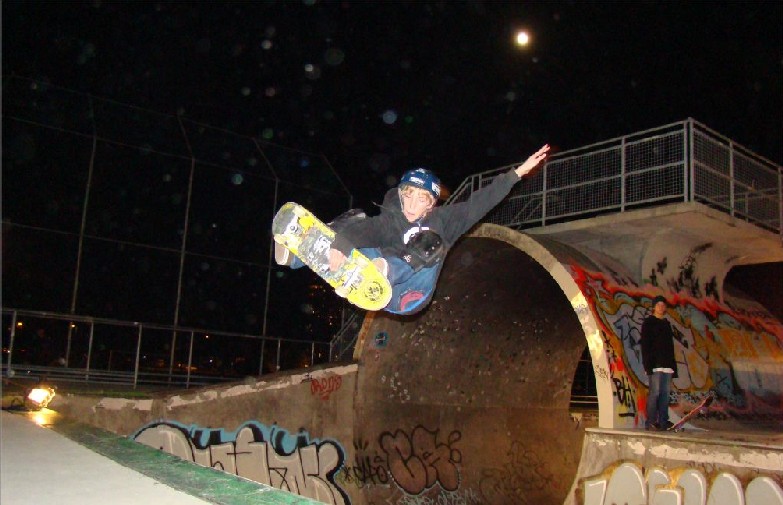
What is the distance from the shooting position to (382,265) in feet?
17.4

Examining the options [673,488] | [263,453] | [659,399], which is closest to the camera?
[673,488]

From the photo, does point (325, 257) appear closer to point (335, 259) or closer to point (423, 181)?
point (335, 259)

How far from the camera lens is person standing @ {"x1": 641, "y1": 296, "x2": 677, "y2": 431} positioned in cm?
1014

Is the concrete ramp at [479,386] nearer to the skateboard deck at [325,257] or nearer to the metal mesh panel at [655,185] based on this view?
the metal mesh panel at [655,185]

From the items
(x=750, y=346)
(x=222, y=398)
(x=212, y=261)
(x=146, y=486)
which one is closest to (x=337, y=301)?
(x=212, y=261)

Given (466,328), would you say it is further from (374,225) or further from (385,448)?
(374,225)

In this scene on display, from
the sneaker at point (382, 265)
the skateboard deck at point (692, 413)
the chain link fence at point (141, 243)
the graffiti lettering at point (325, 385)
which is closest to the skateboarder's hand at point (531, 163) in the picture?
the sneaker at point (382, 265)

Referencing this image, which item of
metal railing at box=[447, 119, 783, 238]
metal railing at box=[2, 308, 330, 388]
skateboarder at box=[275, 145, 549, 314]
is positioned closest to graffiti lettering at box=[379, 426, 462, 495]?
metal railing at box=[2, 308, 330, 388]

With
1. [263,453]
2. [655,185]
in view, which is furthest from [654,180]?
[263,453]

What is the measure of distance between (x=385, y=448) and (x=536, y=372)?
576cm

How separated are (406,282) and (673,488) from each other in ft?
17.4

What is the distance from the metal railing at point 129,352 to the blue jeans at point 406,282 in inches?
414

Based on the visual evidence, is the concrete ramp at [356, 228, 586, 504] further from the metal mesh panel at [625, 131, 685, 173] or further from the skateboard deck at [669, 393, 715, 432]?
the skateboard deck at [669, 393, 715, 432]

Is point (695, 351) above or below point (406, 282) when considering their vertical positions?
below
